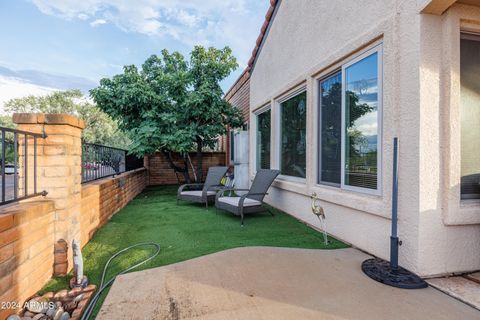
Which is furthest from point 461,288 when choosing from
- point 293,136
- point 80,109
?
point 80,109

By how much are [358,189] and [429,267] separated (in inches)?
46.3

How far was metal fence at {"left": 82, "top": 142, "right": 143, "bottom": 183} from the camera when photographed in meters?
4.41

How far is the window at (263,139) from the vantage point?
7125 mm

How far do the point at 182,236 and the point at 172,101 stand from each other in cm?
595

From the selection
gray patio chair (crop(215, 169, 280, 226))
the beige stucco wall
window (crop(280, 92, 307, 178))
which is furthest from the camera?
window (crop(280, 92, 307, 178))

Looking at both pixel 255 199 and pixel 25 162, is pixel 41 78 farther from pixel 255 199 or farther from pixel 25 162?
pixel 25 162

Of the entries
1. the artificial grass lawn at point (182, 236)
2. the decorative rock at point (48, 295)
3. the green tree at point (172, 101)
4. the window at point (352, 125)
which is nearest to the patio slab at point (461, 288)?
the window at point (352, 125)

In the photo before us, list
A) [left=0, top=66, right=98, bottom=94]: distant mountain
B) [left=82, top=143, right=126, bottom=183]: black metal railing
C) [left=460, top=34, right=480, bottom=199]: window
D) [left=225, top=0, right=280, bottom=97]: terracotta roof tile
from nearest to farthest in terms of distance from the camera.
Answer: [left=460, top=34, right=480, bottom=199]: window < [left=82, top=143, right=126, bottom=183]: black metal railing < [left=225, top=0, right=280, bottom=97]: terracotta roof tile < [left=0, top=66, right=98, bottom=94]: distant mountain

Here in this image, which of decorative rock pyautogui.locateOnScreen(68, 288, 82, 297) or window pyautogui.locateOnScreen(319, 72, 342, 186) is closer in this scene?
decorative rock pyautogui.locateOnScreen(68, 288, 82, 297)

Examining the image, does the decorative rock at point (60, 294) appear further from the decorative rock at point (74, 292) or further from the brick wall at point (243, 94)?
the brick wall at point (243, 94)

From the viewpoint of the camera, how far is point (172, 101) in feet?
29.3

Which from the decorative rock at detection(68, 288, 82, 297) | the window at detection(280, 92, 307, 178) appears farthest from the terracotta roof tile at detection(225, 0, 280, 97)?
the decorative rock at detection(68, 288, 82, 297)

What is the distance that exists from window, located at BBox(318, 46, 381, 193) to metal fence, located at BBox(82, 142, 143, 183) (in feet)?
12.8

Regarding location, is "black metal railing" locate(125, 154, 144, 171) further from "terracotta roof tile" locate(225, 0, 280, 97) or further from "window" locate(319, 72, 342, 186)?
"window" locate(319, 72, 342, 186)
